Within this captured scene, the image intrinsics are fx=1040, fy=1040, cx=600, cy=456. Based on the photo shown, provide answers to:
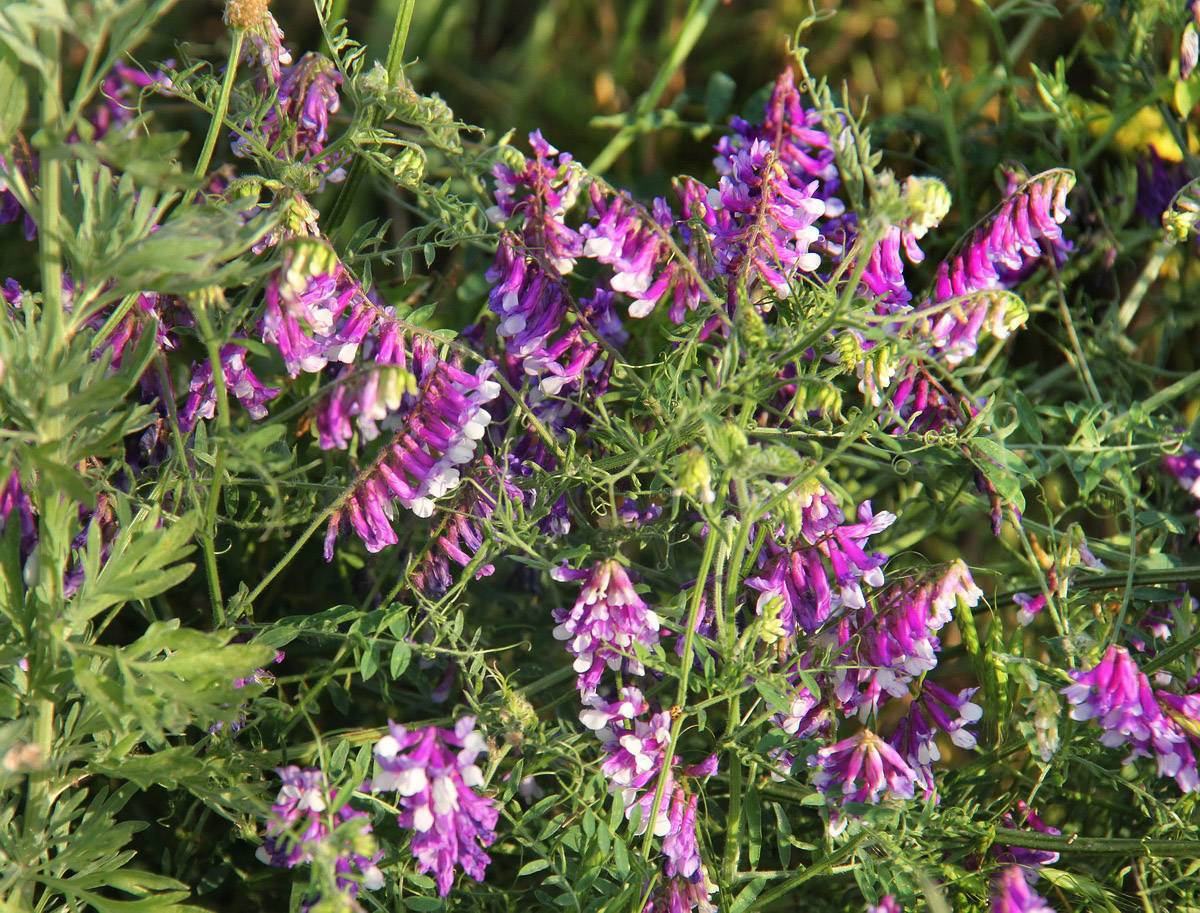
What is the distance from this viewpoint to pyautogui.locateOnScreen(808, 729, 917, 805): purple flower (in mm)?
1265

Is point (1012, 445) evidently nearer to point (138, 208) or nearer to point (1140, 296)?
point (1140, 296)

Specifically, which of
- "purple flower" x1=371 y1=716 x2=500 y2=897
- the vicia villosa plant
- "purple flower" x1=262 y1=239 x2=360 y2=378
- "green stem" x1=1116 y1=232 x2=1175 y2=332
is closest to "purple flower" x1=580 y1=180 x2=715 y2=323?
the vicia villosa plant

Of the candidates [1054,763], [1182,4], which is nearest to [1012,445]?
[1054,763]

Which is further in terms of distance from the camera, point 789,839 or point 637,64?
point 637,64

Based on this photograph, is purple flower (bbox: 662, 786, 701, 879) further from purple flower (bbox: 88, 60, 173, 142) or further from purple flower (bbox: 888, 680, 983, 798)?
purple flower (bbox: 88, 60, 173, 142)

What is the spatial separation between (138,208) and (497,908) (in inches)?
38.0

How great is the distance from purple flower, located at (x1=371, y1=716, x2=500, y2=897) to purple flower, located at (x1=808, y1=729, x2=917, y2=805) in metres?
0.43

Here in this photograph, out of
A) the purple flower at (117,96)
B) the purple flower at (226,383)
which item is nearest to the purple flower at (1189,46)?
the purple flower at (226,383)

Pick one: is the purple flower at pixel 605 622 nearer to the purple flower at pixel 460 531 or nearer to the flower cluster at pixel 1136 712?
the purple flower at pixel 460 531

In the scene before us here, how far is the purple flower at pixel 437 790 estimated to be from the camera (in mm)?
1097

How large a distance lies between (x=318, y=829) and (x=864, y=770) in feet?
2.13

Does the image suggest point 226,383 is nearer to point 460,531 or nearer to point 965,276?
point 460,531

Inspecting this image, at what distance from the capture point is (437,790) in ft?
3.63

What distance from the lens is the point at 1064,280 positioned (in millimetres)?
1940
